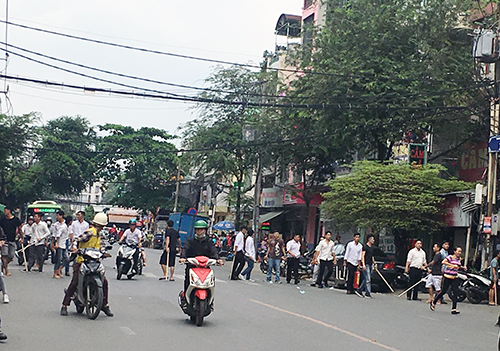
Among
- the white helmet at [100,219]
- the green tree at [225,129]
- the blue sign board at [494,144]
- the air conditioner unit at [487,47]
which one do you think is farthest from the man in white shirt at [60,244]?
the green tree at [225,129]

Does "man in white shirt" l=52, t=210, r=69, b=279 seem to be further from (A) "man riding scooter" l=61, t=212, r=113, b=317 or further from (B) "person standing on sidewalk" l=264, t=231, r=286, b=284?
(A) "man riding scooter" l=61, t=212, r=113, b=317

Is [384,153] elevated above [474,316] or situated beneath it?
elevated above

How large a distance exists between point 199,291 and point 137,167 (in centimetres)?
5495

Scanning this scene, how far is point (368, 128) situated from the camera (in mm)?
28688

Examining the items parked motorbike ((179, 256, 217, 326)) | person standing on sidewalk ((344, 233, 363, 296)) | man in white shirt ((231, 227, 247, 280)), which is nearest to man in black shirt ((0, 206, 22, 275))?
man in white shirt ((231, 227, 247, 280))

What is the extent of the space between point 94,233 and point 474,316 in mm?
9608

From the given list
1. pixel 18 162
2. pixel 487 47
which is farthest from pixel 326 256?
pixel 18 162

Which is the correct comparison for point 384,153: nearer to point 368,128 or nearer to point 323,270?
point 368,128

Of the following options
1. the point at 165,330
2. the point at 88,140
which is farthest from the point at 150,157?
the point at 165,330

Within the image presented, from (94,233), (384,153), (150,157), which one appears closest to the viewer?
(94,233)

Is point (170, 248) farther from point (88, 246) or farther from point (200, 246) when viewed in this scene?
point (200, 246)

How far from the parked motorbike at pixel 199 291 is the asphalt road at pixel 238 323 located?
0.78ft

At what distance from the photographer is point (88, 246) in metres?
12.4

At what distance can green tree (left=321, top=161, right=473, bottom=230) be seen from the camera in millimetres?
26234
